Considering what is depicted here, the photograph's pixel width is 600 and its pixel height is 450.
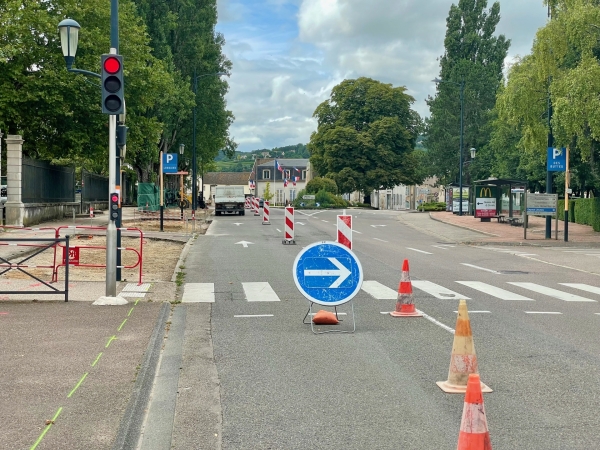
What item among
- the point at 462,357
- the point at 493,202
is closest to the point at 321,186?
the point at 493,202

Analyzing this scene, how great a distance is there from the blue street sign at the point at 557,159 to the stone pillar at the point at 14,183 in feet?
67.3

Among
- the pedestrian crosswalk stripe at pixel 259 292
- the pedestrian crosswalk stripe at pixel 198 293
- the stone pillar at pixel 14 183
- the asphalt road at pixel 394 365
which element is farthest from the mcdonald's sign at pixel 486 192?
the pedestrian crosswalk stripe at pixel 198 293

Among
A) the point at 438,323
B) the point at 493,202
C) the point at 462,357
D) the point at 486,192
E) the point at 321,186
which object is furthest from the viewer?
the point at 321,186

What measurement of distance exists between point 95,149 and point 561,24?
71.0 ft

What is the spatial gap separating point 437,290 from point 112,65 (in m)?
7.26

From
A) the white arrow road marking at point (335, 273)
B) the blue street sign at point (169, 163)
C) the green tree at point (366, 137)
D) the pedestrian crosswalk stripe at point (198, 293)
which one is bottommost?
the pedestrian crosswalk stripe at point (198, 293)

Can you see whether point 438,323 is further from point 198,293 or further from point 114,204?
point 114,204

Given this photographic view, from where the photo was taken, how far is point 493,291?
1449cm

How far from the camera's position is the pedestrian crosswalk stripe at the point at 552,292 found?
13.5 m

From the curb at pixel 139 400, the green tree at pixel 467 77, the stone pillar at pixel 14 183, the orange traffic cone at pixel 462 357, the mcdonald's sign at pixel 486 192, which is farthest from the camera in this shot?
the green tree at pixel 467 77

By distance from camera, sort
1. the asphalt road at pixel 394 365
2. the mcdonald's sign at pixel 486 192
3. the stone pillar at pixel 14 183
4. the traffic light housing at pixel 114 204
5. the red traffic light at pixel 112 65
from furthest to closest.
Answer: the mcdonald's sign at pixel 486 192 → the stone pillar at pixel 14 183 → the traffic light housing at pixel 114 204 → the red traffic light at pixel 112 65 → the asphalt road at pixel 394 365

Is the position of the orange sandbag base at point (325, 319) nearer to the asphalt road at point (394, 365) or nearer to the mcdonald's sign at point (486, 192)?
the asphalt road at point (394, 365)

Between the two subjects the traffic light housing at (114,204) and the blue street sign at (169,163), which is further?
the blue street sign at (169,163)

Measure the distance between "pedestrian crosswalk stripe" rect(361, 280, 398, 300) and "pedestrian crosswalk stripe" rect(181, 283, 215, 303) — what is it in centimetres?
295
